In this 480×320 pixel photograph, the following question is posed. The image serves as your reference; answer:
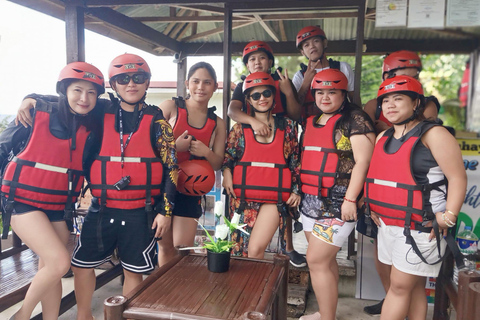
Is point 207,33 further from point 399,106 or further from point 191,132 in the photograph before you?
point 399,106

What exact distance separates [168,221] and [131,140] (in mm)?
693

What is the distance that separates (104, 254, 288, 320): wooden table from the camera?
6.04 ft

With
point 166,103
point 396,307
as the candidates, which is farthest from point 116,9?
point 396,307

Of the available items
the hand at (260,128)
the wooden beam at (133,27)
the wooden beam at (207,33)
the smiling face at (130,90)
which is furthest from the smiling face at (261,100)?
the wooden beam at (207,33)

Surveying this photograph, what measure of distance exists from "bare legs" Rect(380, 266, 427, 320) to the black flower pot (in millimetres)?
1194

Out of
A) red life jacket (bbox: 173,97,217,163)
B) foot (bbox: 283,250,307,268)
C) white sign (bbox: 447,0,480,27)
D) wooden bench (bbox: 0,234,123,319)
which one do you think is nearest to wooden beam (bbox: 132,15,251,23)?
red life jacket (bbox: 173,97,217,163)

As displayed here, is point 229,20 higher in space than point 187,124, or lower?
higher

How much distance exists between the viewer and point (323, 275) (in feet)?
9.26

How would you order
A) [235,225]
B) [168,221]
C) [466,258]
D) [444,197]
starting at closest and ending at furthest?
[444,197] → [235,225] → [168,221] → [466,258]

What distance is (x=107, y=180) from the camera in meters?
2.58

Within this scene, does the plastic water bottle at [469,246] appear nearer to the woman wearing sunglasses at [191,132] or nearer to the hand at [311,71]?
the hand at [311,71]

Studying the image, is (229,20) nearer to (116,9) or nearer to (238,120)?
(238,120)

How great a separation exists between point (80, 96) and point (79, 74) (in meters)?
0.16

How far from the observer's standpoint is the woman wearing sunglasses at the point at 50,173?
7.97 feet
